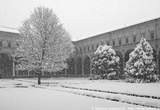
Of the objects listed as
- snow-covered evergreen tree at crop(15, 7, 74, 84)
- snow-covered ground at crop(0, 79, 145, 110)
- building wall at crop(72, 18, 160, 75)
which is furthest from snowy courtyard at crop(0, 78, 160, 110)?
building wall at crop(72, 18, 160, 75)

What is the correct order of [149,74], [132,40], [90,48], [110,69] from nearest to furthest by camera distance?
[149,74]
[110,69]
[132,40]
[90,48]

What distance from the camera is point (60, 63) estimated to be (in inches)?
1089

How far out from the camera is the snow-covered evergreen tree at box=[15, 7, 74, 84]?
26031 millimetres

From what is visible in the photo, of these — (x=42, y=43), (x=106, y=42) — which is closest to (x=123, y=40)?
(x=106, y=42)

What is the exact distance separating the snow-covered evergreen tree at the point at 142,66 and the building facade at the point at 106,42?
28.5ft

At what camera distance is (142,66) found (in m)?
29.2

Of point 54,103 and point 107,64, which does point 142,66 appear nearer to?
point 107,64

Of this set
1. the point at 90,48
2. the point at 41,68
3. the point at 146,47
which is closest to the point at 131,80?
the point at 146,47

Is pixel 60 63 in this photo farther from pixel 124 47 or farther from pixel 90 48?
pixel 90 48

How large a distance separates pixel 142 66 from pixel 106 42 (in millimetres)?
22691

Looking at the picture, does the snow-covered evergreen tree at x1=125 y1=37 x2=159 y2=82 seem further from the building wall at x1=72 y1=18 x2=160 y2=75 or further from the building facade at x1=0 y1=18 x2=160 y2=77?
the building wall at x1=72 y1=18 x2=160 y2=75

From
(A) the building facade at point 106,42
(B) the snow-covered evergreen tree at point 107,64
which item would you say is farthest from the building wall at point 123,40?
(B) the snow-covered evergreen tree at point 107,64

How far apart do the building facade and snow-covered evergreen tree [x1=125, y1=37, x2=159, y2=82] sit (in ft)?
28.5

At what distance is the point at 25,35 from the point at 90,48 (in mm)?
31785
